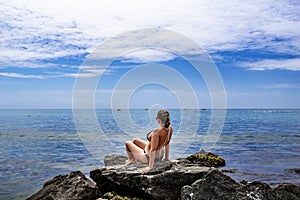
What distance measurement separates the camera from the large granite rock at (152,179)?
969 cm

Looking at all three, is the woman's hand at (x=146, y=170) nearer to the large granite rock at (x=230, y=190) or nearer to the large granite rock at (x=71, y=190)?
the large granite rock at (x=230, y=190)

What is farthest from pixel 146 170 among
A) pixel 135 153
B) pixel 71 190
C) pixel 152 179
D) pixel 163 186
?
pixel 71 190

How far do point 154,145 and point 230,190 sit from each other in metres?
2.82

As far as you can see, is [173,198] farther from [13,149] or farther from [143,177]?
[13,149]

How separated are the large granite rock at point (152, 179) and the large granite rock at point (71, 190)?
0.63 meters

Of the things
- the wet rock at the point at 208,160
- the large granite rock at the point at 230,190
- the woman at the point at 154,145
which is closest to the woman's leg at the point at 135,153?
the woman at the point at 154,145

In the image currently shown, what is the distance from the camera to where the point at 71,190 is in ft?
32.3

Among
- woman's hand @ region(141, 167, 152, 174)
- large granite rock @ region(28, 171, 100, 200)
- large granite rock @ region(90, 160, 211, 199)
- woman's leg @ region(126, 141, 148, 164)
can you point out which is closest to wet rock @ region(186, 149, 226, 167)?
woman's leg @ region(126, 141, 148, 164)

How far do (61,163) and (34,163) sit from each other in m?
2.01

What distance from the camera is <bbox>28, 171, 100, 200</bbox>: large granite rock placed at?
969 centimetres

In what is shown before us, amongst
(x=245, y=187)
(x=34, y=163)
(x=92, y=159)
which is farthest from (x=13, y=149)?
(x=245, y=187)

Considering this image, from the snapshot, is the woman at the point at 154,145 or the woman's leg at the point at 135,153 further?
the woman's leg at the point at 135,153

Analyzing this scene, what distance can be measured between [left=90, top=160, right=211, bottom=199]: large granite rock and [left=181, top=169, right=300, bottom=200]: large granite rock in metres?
0.58

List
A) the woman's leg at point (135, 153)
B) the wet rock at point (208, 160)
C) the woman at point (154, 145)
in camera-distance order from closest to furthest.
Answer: the woman at point (154, 145) → the woman's leg at point (135, 153) → the wet rock at point (208, 160)
